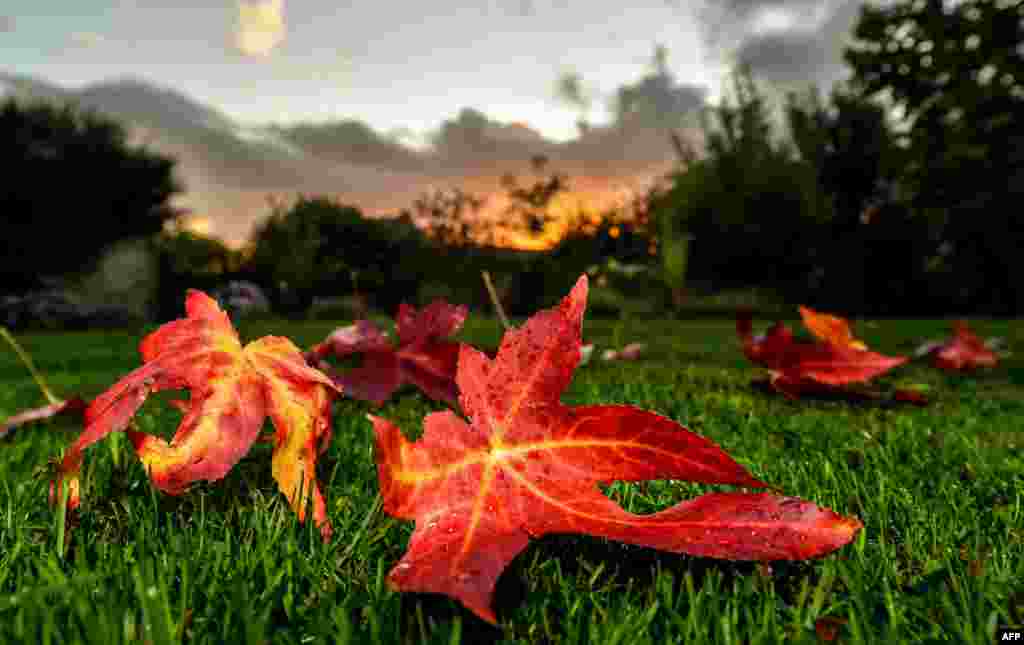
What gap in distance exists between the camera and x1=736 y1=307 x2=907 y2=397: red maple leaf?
1.75 meters

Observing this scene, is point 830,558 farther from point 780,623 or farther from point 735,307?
point 735,307

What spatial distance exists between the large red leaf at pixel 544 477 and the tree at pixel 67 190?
1878 cm

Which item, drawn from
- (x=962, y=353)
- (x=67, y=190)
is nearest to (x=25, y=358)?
(x=962, y=353)

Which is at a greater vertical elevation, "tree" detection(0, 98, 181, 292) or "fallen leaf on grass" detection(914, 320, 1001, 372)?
"tree" detection(0, 98, 181, 292)

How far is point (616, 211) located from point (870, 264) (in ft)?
29.3

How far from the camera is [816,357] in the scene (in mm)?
1852

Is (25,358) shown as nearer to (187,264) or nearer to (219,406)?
(219,406)

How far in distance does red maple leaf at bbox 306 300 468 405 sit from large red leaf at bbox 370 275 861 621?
676mm

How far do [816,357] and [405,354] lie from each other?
1113 mm

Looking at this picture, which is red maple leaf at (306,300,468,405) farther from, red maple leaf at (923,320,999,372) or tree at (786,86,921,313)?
tree at (786,86,921,313)

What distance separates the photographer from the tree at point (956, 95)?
17.3ft

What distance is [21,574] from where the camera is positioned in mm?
702

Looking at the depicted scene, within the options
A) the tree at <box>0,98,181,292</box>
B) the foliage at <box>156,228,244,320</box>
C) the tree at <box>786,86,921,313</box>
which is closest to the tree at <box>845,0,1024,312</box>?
the tree at <box>786,86,921,313</box>

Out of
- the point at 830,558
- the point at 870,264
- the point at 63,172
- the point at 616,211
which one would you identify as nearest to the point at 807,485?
the point at 830,558
